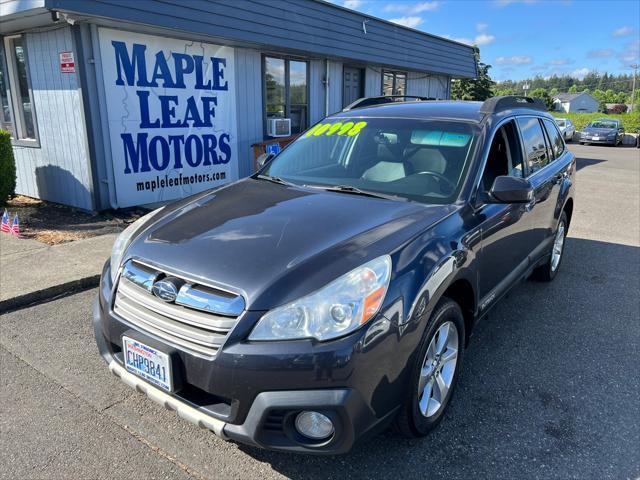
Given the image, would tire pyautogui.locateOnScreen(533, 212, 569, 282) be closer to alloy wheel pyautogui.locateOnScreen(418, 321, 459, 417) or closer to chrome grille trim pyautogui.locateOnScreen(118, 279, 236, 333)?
alloy wheel pyautogui.locateOnScreen(418, 321, 459, 417)

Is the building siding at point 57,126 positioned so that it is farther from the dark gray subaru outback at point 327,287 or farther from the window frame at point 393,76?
the window frame at point 393,76

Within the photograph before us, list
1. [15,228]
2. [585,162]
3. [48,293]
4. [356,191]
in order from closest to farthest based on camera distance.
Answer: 1. [356,191]
2. [48,293]
3. [15,228]
4. [585,162]

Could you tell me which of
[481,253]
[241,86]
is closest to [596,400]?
[481,253]

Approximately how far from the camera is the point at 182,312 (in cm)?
219

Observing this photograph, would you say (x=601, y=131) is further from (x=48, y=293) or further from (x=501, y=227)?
(x=48, y=293)

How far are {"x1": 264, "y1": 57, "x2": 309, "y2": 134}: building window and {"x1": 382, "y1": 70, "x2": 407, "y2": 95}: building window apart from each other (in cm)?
373

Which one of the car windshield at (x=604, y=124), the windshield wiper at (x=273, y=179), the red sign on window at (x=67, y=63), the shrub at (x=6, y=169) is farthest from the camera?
the car windshield at (x=604, y=124)

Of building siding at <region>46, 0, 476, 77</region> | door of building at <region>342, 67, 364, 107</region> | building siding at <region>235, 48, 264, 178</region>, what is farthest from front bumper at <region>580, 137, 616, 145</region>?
building siding at <region>235, 48, 264, 178</region>

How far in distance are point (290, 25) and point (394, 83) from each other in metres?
5.95

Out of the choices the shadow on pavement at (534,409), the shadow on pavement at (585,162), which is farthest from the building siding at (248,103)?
the shadow on pavement at (585,162)

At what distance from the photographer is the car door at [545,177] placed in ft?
13.2

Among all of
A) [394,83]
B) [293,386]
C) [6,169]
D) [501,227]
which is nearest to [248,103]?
[6,169]

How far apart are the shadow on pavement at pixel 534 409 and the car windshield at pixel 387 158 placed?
131 centimetres

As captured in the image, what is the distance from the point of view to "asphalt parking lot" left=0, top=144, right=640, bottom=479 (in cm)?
242
